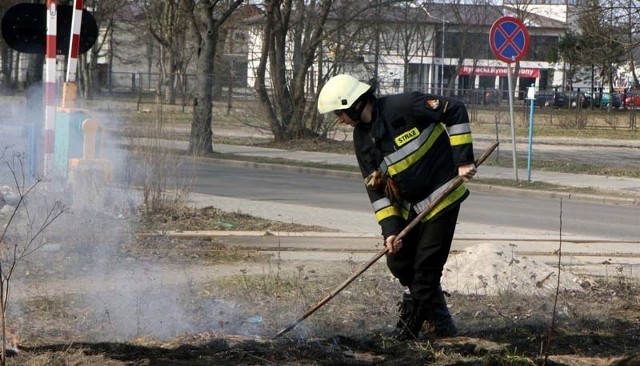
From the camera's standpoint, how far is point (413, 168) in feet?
19.0

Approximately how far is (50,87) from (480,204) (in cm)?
725

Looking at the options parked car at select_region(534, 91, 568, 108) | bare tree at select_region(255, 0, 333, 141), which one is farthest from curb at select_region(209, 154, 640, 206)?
parked car at select_region(534, 91, 568, 108)

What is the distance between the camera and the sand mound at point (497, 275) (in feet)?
25.2

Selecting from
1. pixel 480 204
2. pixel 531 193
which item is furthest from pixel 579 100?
pixel 480 204

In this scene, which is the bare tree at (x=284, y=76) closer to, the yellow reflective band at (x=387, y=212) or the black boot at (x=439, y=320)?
the yellow reflective band at (x=387, y=212)

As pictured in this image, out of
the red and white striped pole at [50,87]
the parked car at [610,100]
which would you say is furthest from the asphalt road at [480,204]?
the parked car at [610,100]

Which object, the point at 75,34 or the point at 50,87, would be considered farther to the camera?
the point at 50,87

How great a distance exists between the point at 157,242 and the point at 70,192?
1.47 m

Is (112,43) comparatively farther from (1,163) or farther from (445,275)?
(445,275)

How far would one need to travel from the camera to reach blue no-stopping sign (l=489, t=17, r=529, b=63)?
17.9m

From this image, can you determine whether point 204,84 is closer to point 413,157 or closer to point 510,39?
point 510,39

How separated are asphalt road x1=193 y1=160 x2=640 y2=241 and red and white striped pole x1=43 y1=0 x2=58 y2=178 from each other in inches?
84.3

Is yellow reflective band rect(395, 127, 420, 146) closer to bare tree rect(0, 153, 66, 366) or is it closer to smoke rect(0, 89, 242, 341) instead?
smoke rect(0, 89, 242, 341)

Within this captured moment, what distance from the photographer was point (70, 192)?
10422 millimetres
